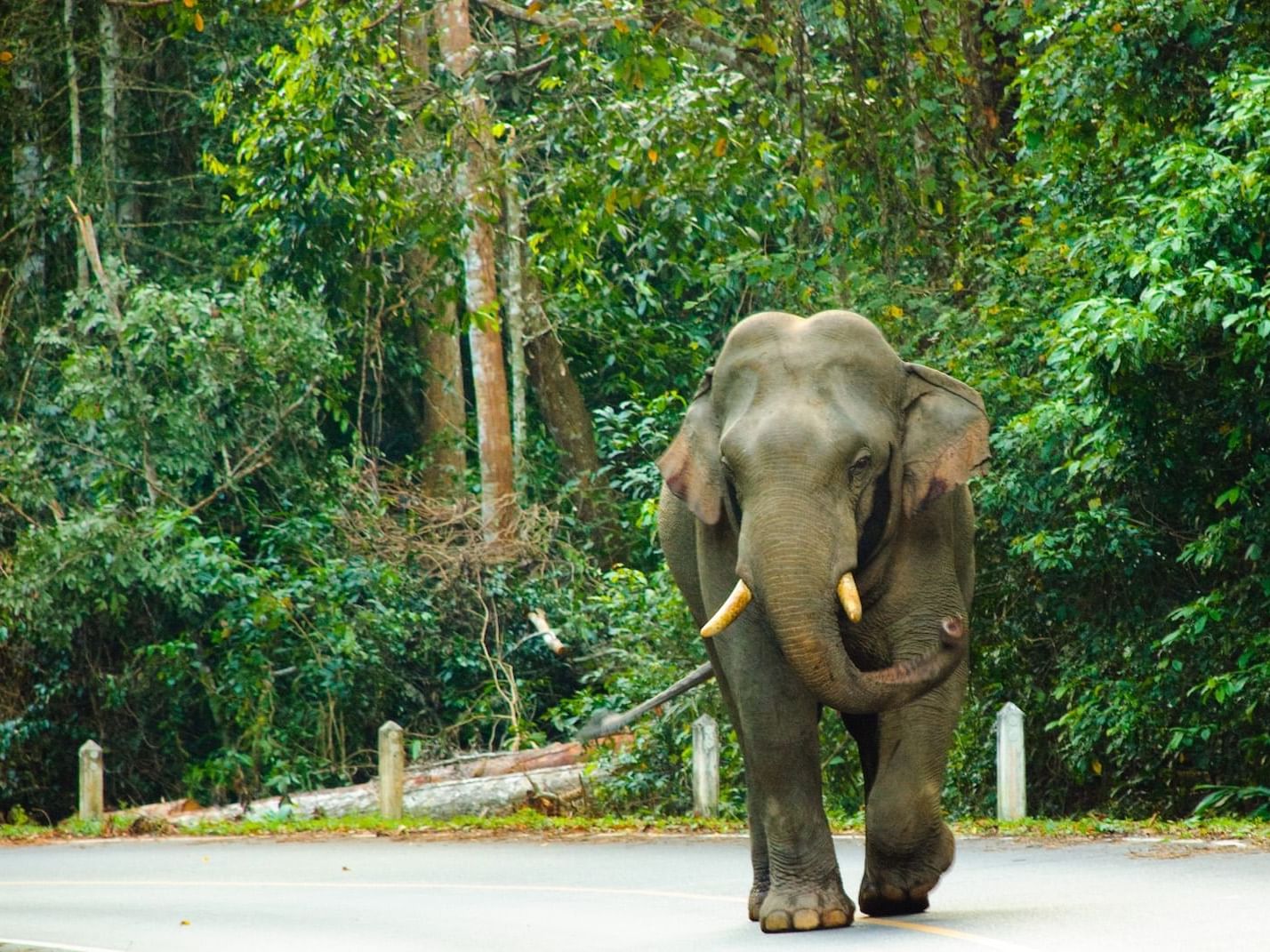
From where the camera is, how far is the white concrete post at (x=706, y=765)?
1783 cm

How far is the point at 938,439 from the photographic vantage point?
29.6 ft

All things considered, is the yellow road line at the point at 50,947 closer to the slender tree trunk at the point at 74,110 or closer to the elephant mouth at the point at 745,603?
the elephant mouth at the point at 745,603

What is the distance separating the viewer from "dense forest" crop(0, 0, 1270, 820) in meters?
16.4

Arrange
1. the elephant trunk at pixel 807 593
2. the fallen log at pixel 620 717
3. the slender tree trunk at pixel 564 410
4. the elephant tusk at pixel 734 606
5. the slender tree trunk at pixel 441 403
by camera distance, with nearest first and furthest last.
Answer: the elephant trunk at pixel 807 593 → the elephant tusk at pixel 734 606 → the fallen log at pixel 620 717 → the slender tree trunk at pixel 564 410 → the slender tree trunk at pixel 441 403

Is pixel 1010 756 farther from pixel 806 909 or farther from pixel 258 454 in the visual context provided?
pixel 258 454

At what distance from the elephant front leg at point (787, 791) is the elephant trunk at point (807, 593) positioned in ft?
1.59

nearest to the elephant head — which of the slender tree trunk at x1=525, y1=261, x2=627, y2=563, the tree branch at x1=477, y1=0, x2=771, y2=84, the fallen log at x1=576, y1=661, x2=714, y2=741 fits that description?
the fallen log at x1=576, y1=661, x2=714, y2=741

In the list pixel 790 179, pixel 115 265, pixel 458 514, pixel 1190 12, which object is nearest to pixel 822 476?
pixel 1190 12

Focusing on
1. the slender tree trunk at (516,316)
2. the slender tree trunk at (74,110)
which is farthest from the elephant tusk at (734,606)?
the slender tree trunk at (74,110)

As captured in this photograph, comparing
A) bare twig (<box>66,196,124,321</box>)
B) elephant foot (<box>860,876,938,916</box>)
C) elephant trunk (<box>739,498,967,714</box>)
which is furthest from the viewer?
bare twig (<box>66,196,124,321</box>)

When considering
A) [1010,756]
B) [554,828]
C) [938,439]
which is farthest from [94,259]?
[938,439]

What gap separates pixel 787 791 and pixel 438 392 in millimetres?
22432

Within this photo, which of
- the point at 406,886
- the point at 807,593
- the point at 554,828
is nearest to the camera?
the point at 807,593

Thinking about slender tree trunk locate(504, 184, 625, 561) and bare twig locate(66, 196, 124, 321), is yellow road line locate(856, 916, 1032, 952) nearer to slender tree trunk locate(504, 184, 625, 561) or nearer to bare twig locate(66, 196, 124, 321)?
bare twig locate(66, 196, 124, 321)
